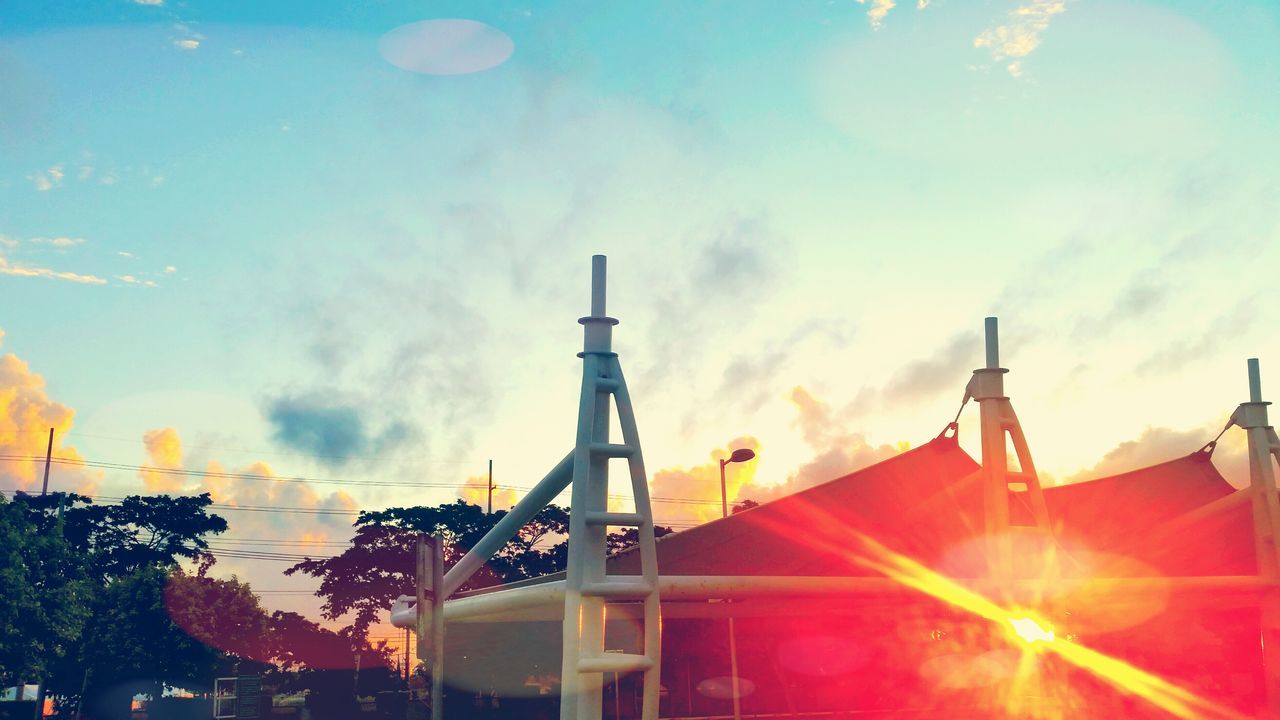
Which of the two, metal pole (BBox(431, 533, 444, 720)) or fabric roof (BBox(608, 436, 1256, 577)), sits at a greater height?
fabric roof (BBox(608, 436, 1256, 577))

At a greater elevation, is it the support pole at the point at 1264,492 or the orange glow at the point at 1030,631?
the support pole at the point at 1264,492

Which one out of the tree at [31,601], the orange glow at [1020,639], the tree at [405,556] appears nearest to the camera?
the orange glow at [1020,639]

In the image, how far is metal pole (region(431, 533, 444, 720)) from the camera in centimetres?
1157

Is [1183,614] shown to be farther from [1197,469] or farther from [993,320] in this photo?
[993,320]

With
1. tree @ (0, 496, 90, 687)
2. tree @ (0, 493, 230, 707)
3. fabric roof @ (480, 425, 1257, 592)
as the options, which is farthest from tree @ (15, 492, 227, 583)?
fabric roof @ (480, 425, 1257, 592)

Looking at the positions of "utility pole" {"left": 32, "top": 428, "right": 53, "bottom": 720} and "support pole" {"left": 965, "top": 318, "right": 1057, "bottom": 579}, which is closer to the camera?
"support pole" {"left": 965, "top": 318, "right": 1057, "bottom": 579}

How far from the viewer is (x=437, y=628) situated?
12016 mm

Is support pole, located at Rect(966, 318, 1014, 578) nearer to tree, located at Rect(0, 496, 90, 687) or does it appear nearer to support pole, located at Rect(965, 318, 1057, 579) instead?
support pole, located at Rect(965, 318, 1057, 579)

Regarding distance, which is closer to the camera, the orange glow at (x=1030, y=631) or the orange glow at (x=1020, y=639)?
the orange glow at (x=1020, y=639)

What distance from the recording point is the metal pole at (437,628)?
38.0 feet

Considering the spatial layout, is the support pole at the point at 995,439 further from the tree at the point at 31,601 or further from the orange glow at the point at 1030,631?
the tree at the point at 31,601

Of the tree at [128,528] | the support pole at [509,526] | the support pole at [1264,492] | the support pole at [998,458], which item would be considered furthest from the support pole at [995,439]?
the tree at [128,528]

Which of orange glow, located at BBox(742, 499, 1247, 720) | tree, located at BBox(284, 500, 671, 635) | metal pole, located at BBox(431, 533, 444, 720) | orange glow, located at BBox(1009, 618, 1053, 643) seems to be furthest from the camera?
tree, located at BBox(284, 500, 671, 635)

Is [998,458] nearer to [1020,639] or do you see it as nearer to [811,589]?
[1020,639]
